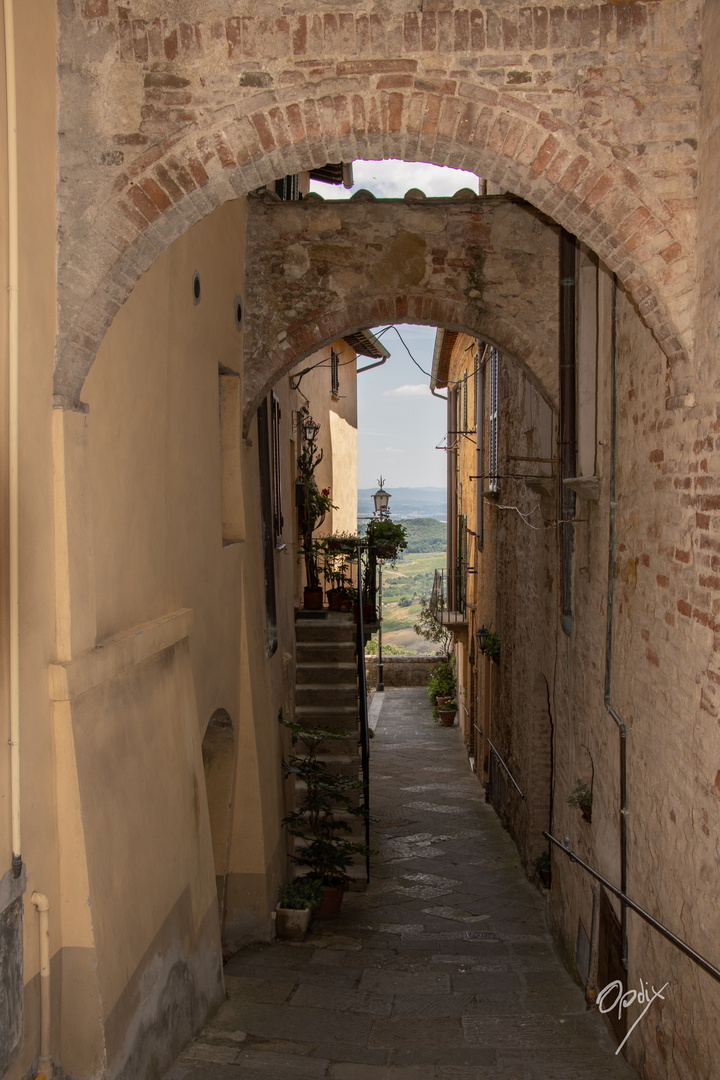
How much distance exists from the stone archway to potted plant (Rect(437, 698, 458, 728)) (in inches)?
539

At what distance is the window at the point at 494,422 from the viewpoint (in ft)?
36.5

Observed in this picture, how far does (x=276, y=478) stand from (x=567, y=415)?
12.1 feet

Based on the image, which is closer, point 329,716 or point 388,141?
point 388,141

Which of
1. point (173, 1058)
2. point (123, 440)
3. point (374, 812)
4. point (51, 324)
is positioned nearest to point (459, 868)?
point (374, 812)

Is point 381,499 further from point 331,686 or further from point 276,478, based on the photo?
point 276,478

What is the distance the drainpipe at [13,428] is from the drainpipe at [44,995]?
0.28 m

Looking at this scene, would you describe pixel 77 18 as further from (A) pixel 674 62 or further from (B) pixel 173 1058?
(B) pixel 173 1058

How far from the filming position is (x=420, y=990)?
5965 millimetres

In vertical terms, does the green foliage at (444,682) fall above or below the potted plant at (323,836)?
below

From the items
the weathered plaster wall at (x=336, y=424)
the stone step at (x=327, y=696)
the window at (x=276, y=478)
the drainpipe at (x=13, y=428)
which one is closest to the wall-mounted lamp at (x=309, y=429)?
the weathered plaster wall at (x=336, y=424)

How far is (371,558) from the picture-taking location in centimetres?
1207

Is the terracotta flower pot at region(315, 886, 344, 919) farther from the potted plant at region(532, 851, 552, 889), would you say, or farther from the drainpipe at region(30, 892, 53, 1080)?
the drainpipe at region(30, 892, 53, 1080)

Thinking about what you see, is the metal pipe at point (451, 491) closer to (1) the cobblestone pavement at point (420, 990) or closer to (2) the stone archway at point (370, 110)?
(1) the cobblestone pavement at point (420, 990)

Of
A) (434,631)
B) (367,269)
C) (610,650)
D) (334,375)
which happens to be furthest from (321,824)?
(434,631)
